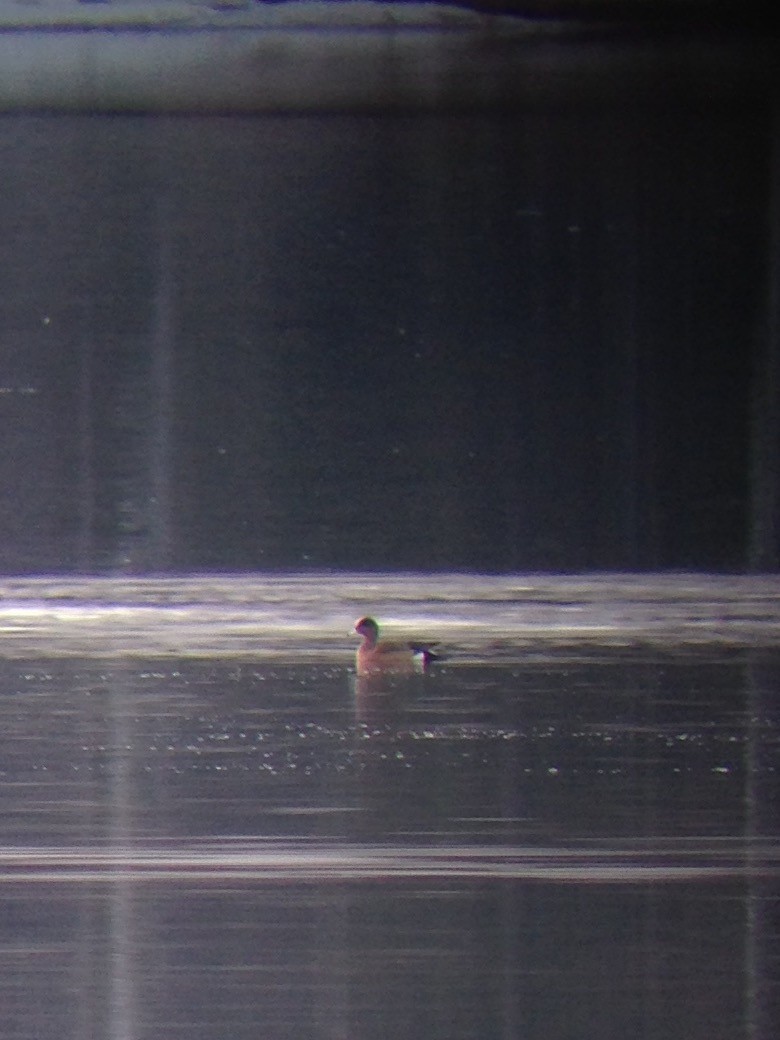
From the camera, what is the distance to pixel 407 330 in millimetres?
9328

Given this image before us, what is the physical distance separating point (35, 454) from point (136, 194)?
10.9 feet

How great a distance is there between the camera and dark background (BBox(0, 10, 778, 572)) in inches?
272

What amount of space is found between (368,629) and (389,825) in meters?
1.40

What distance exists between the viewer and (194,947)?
2.70 meters

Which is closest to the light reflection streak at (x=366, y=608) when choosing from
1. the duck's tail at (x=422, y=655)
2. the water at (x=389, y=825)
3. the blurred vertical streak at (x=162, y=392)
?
the water at (x=389, y=825)

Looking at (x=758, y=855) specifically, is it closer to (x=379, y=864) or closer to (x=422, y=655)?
(x=379, y=864)

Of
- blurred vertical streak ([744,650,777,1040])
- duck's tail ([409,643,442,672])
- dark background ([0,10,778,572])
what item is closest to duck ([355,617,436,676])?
duck's tail ([409,643,442,672])

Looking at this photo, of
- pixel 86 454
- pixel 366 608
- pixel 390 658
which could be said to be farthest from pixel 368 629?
pixel 86 454

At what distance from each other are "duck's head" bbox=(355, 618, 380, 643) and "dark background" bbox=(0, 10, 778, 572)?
58.2 inches

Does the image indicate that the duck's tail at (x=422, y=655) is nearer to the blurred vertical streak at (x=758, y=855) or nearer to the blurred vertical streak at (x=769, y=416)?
the blurred vertical streak at (x=758, y=855)

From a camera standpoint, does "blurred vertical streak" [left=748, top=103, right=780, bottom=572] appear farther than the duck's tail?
Yes

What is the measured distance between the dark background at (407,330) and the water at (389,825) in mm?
1329

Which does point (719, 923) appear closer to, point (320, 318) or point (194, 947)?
point (194, 947)

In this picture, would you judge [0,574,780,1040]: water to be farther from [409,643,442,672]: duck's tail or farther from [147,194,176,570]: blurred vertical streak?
[147,194,176,570]: blurred vertical streak
